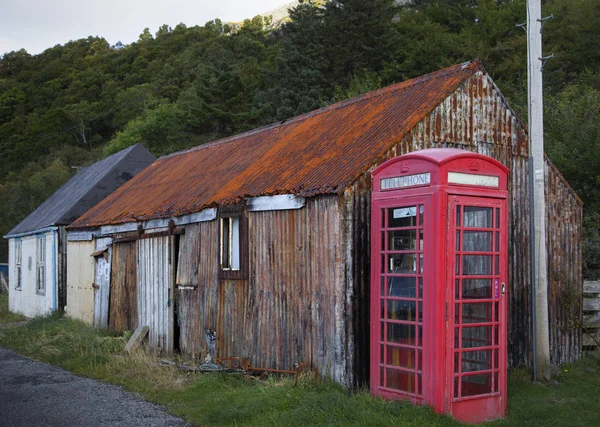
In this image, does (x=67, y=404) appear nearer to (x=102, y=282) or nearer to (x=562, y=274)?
(x=102, y=282)

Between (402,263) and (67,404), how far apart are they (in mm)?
5069

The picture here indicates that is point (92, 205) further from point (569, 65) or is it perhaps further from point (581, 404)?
point (569, 65)

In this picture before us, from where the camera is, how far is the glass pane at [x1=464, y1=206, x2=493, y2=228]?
7.88 metres

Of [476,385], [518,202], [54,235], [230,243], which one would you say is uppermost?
[518,202]

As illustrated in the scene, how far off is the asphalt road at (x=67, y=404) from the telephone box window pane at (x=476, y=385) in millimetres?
3371

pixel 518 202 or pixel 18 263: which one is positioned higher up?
pixel 518 202

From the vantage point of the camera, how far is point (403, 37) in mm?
43594

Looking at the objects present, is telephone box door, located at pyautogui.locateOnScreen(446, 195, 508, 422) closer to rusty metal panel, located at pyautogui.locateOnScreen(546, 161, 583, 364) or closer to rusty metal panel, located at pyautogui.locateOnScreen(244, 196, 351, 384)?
rusty metal panel, located at pyautogui.locateOnScreen(244, 196, 351, 384)

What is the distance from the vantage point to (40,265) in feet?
72.0

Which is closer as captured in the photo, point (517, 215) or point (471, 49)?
point (517, 215)

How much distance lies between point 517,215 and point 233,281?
4818mm

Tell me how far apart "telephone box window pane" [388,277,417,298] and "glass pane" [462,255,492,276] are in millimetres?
613

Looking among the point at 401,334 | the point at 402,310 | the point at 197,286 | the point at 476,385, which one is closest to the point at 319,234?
the point at 402,310

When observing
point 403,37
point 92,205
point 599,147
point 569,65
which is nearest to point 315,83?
point 403,37
